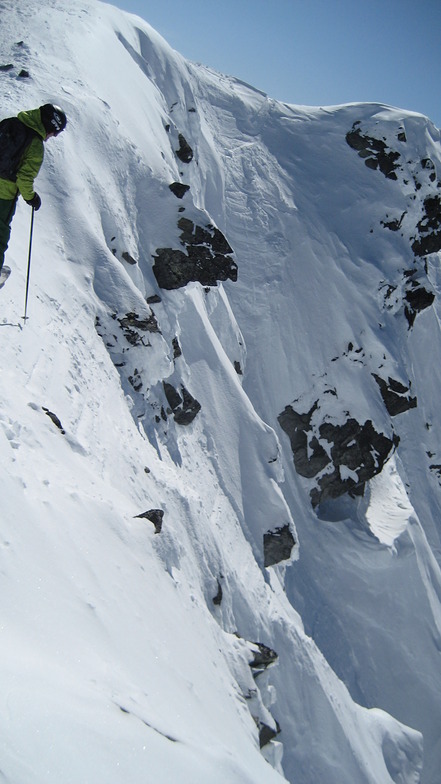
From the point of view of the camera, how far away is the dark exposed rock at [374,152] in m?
37.7

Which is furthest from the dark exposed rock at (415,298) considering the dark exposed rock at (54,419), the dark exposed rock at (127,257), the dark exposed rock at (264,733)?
the dark exposed rock at (54,419)

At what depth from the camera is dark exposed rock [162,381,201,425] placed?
19.8m

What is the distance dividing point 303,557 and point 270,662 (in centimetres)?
1525

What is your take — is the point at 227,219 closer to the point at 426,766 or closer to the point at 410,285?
the point at 410,285

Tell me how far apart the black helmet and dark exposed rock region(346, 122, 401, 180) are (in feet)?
113

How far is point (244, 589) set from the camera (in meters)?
18.4

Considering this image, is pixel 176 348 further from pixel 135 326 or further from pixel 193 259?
pixel 135 326

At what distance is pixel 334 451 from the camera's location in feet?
98.1

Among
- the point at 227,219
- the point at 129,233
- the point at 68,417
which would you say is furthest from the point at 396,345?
the point at 68,417

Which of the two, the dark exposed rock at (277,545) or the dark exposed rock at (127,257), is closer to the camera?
the dark exposed rock at (127,257)

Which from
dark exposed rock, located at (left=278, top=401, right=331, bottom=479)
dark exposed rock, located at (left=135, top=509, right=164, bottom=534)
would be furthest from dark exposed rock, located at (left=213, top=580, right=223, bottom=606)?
dark exposed rock, located at (left=278, top=401, right=331, bottom=479)

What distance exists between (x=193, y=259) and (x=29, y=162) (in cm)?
1300

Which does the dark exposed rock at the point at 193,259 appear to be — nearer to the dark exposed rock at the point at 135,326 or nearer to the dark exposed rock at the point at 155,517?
the dark exposed rock at the point at 135,326

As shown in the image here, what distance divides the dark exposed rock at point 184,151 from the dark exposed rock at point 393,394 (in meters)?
16.1
